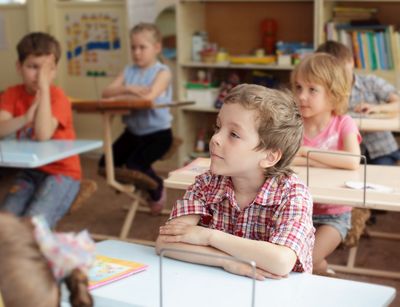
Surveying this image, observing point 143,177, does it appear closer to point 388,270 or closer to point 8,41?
point 388,270

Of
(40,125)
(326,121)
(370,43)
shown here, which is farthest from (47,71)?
(370,43)

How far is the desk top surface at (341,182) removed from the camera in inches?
87.5

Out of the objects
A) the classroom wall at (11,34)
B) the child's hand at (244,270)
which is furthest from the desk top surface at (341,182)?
the classroom wall at (11,34)

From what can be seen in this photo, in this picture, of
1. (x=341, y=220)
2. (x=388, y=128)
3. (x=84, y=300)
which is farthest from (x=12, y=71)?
(x=84, y=300)

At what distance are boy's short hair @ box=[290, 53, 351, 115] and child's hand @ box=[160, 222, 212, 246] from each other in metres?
1.13

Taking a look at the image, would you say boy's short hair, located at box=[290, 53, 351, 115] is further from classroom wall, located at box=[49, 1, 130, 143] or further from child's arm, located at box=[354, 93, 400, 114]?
classroom wall, located at box=[49, 1, 130, 143]

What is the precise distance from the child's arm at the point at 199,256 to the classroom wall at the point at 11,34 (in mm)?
4737

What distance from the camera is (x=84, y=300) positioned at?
3.05 ft

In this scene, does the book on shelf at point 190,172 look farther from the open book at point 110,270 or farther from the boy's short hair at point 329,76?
the open book at point 110,270

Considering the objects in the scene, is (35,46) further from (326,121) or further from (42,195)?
(326,121)

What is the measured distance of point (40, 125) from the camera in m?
3.28

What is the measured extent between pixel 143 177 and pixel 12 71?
287 centimetres

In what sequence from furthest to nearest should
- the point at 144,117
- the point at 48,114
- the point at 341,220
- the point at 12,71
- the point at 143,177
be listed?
the point at 12,71 → the point at 144,117 → the point at 143,177 → the point at 48,114 → the point at 341,220

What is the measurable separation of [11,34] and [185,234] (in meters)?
4.97
